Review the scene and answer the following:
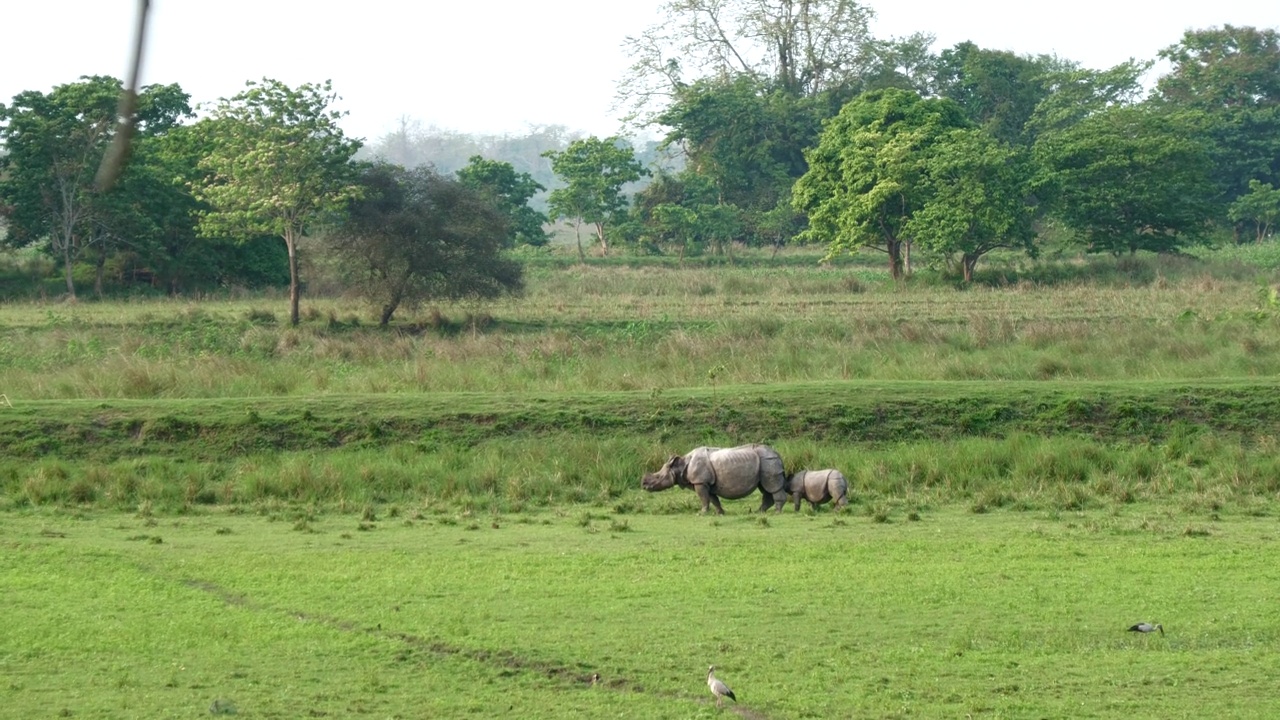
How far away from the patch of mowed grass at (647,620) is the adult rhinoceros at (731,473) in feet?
3.60

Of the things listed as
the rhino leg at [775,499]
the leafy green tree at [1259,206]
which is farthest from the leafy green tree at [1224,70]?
the rhino leg at [775,499]

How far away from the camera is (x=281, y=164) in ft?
106

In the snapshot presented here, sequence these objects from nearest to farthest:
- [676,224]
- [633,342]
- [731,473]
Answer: [731,473], [633,342], [676,224]

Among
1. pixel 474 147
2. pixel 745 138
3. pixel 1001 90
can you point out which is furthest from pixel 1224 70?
pixel 474 147

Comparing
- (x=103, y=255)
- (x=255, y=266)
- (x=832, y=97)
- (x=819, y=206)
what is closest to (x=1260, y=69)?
(x=832, y=97)

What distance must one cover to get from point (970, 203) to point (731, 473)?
2958cm

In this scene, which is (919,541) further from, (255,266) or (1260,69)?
(1260,69)

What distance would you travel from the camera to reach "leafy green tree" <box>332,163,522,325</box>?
105 feet

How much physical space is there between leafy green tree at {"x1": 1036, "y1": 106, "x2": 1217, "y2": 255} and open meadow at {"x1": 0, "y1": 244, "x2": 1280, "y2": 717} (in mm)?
14057

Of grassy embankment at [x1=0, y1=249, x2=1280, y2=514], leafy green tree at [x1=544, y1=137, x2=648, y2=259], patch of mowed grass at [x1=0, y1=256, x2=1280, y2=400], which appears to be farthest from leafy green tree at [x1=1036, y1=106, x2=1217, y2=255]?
leafy green tree at [x1=544, y1=137, x2=648, y2=259]

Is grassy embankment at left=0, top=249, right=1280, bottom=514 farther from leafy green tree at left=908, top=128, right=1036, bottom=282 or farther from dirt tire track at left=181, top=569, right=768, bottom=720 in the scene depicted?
leafy green tree at left=908, top=128, right=1036, bottom=282

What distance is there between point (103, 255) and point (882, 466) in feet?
101

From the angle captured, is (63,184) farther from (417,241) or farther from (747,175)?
(747,175)

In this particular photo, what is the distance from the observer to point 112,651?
9.13 metres
